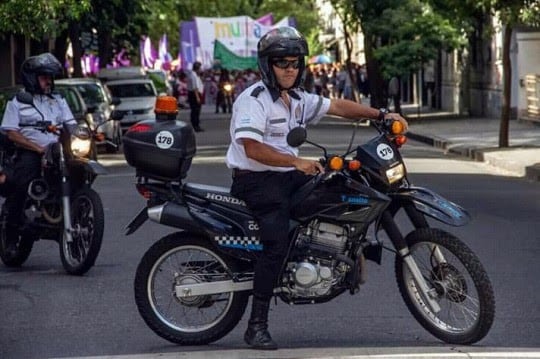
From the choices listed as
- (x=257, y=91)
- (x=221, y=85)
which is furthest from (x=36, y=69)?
(x=221, y=85)

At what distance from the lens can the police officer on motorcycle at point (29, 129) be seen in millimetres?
11953

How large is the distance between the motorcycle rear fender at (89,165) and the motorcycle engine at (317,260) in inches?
144

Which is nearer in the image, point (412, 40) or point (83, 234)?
point (83, 234)

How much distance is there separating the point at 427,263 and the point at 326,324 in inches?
47.3

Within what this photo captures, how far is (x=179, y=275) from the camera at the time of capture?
8.40 m

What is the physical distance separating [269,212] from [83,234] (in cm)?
371

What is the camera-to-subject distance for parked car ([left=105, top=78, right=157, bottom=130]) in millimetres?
35688

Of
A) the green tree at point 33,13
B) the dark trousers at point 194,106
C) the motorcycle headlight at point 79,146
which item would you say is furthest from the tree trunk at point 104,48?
the motorcycle headlight at point 79,146

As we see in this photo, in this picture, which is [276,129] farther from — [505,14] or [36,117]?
[505,14]

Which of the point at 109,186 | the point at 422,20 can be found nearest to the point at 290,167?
the point at 109,186

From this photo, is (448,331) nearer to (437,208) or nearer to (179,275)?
(437,208)

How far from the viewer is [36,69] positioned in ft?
39.4

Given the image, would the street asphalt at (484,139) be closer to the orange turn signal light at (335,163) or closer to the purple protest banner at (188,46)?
the orange turn signal light at (335,163)

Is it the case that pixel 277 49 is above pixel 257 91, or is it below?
above
